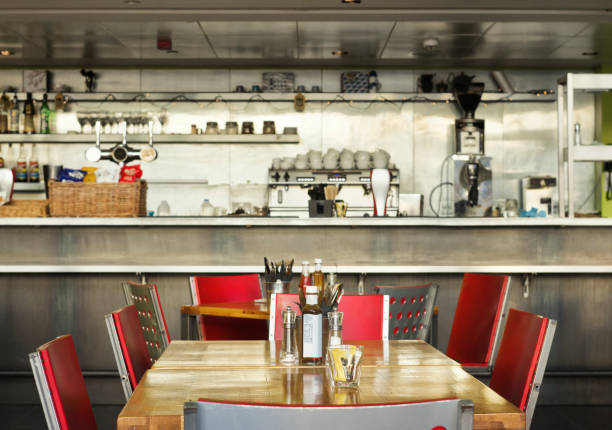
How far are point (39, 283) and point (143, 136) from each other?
3071 mm

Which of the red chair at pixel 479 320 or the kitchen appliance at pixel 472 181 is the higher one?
the kitchen appliance at pixel 472 181

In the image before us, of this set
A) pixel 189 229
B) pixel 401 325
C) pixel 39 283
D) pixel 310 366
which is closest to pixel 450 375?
pixel 310 366

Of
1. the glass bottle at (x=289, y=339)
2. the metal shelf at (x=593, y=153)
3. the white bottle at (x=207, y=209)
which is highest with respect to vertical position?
the metal shelf at (x=593, y=153)

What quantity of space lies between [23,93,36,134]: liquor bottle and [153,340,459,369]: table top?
226 inches

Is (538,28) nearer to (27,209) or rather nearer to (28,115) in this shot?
(27,209)

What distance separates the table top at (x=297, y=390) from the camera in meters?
1.33

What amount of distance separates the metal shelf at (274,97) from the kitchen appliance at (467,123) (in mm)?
169

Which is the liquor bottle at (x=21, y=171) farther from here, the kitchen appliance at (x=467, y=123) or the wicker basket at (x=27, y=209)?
the kitchen appliance at (x=467, y=123)

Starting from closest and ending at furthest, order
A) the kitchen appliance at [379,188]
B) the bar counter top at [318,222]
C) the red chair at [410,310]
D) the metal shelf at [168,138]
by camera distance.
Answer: the red chair at [410,310] < the bar counter top at [318,222] < the kitchen appliance at [379,188] < the metal shelf at [168,138]

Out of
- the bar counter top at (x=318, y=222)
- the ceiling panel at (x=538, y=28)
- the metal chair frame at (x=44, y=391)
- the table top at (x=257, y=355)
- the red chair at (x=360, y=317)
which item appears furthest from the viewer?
the ceiling panel at (x=538, y=28)

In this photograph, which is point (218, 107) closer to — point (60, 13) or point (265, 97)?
point (265, 97)

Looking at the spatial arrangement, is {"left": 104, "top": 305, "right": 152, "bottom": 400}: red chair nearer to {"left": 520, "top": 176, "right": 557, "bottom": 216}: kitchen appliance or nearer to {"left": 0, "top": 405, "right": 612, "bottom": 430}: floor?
{"left": 0, "top": 405, "right": 612, "bottom": 430}: floor

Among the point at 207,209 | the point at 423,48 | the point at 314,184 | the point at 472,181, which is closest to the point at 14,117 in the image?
the point at 207,209

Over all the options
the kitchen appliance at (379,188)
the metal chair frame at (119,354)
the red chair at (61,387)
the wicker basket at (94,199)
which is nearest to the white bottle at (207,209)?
the wicker basket at (94,199)
